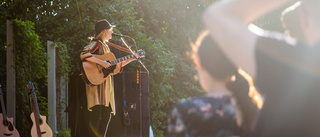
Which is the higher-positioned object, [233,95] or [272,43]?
[272,43]

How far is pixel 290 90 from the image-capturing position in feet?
3.73

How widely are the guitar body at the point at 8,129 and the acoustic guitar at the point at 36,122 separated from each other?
0.24 m

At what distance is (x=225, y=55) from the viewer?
3.84ft

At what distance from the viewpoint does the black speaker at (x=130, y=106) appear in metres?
6.00

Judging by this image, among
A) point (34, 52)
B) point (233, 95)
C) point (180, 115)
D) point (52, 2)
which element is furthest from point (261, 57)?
point (52, 2)

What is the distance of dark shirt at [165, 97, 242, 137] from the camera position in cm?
122

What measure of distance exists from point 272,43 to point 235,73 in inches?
5.6

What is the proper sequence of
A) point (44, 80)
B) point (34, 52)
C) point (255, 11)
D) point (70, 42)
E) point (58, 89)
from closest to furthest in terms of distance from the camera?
1. point (255, 11)
2. point (34, 52)
3. point (44, 80)
4. point (58, 89)
5. point (70, 42)

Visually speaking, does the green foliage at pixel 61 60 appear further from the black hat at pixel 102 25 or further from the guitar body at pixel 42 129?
the black hat at pixel 102 25

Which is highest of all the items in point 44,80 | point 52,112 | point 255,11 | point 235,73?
point 255,11

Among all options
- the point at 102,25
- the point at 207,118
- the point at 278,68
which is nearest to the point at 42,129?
the point at 102,25

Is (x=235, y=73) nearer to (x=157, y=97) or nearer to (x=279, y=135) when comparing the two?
(x=279, y=135)

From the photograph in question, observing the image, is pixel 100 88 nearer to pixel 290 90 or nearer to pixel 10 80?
pixel 10 80

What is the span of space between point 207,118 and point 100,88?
4199mm
